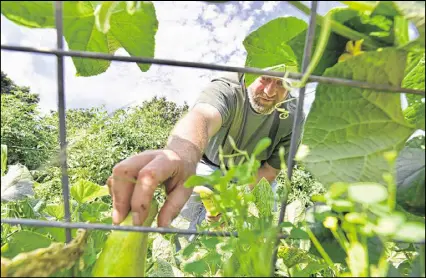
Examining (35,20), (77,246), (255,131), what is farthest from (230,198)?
→ (255,131)

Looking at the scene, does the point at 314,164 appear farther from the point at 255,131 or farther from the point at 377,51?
the point at 255,131

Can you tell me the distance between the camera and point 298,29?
0.60 m

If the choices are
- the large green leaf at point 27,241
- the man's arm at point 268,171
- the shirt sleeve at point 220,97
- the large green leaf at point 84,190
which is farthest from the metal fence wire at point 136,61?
the man's arm at point 268,171

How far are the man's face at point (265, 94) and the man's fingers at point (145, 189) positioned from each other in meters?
1.37

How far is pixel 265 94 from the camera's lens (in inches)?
81.0

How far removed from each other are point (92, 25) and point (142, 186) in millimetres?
212

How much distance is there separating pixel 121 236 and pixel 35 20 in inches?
10.1

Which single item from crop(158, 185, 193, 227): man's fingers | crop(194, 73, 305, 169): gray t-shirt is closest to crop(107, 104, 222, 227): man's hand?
crop(158, 185, 193, 227): man's fingers

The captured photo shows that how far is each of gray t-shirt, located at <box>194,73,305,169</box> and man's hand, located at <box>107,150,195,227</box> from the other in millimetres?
1163

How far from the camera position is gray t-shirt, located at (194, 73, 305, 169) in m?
1.90

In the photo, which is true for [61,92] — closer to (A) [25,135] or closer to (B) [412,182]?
(B) [412,182]

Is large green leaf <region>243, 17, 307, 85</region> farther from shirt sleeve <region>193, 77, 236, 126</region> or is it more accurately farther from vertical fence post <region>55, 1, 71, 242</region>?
shirt sleeve <region>193, 77, 236, 126</region>

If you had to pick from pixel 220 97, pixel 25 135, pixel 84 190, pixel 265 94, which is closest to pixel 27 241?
pixel 84 190

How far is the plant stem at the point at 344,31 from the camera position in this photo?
0.52 meters
